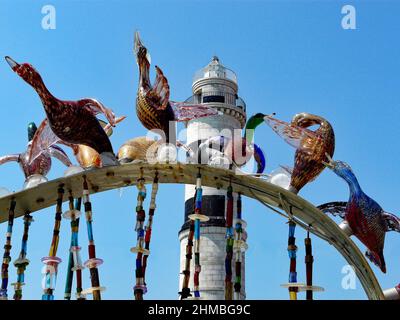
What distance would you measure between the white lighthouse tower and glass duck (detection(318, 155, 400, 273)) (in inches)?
433

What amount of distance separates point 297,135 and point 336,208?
1523 millimetres

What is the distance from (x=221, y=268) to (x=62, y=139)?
13.5m

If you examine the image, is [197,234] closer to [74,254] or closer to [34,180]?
[74,254]

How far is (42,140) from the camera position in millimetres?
12883

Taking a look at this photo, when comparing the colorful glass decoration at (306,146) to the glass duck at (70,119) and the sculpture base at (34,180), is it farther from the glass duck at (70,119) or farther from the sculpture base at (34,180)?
the sculpture base at (34,180)

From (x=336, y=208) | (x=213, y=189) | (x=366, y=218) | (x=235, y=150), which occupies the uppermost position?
(x=213, y=189)

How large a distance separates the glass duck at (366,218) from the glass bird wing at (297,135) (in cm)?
39

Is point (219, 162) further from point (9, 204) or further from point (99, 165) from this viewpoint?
point (9, 204)

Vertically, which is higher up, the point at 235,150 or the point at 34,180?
the point at 235,150

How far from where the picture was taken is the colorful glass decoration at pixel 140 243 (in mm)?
11289

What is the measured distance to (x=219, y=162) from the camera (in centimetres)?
1252

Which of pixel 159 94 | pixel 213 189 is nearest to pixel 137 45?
pixel 159 94
